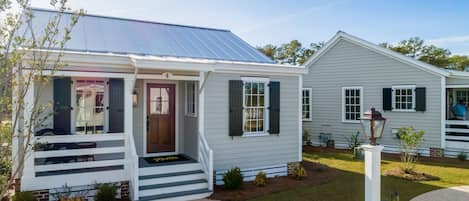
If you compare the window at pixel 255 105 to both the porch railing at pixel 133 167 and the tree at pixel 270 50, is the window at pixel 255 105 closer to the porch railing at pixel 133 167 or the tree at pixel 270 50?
the porch railing at pixel 133 167

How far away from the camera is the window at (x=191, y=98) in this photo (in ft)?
27.4

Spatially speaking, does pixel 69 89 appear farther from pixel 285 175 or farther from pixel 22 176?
pixel 285 175

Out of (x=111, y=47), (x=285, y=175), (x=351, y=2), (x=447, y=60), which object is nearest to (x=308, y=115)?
(x=351, y=2)

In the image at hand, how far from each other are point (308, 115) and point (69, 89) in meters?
11.2

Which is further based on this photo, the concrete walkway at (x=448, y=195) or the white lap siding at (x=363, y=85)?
the white lap siding at (x=363, y=85)

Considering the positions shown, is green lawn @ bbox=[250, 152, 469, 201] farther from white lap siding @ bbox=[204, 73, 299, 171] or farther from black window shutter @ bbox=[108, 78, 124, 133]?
black window shutter @ bbox=[108, 78, 124, 133]

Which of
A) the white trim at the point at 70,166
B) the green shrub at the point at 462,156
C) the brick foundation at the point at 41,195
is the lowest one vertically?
the green shrub at the point at 462,156

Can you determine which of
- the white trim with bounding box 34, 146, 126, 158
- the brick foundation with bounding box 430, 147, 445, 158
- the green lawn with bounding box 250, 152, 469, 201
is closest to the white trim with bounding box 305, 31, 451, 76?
the brick foundation with bounding box 430, 147, 445, 158

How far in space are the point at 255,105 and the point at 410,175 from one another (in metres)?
4.71

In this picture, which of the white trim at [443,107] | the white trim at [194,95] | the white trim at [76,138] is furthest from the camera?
the white trim at [443,107]

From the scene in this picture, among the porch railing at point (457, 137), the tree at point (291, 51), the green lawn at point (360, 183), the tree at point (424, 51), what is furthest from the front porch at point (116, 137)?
the tree at point (424, 51)

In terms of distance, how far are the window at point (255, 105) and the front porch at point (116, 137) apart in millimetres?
1312

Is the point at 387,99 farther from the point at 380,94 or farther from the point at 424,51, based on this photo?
the point at 424,51

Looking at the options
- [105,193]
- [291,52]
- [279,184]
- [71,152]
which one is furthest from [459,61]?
[71,152]
